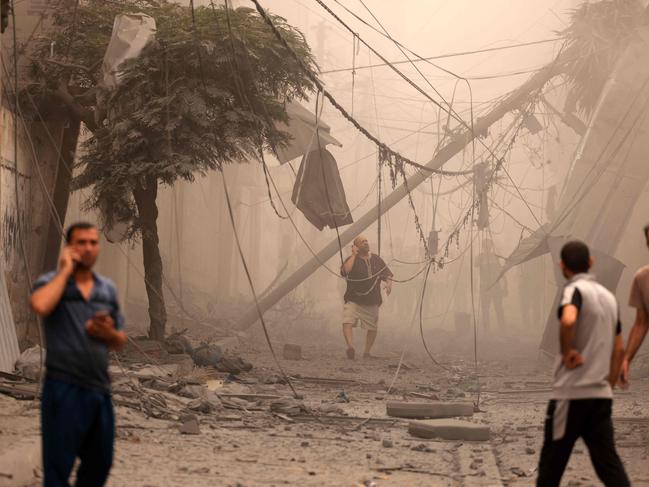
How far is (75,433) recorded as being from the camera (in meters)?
4.04

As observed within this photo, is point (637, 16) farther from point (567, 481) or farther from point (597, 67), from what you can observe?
point (567, 481)

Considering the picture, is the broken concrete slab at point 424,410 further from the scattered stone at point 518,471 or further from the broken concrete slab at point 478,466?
the scattered stone at point 518,471

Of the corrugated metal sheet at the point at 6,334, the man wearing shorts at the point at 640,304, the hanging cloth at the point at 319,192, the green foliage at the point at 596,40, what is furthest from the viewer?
the green foliage at the point at 596,40

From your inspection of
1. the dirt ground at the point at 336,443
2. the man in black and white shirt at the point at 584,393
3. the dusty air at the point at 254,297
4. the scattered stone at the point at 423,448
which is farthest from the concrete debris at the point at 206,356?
the man in black and white shirt at the point at 584,393

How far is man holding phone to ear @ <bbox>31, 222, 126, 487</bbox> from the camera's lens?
4031mm

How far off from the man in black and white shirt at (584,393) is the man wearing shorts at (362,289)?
10907 mm

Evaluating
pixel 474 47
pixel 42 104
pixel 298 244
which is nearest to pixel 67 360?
pixel 42 104

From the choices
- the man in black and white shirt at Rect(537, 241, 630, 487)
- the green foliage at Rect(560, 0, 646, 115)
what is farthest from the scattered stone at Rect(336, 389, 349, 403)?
the green foliage at Rect(560, 0, 646, 115)

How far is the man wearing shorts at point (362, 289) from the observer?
51.2 ft

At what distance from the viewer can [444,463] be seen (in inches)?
286

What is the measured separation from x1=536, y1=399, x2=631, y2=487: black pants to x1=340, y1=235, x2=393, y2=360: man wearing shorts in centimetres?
1094

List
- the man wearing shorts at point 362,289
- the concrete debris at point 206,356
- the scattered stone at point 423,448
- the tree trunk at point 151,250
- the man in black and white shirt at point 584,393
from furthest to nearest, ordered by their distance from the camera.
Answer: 1. the man wearing shorts at point 362,289
2. the tree trunk at point 151,250
3. the concrete debris at point 206,356
4. the scattered stone at point 423,448
5. the man in black and white shirt at point 584,393

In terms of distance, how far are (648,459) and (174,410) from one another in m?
3.89

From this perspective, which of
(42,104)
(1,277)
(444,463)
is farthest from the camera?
(42,104)
